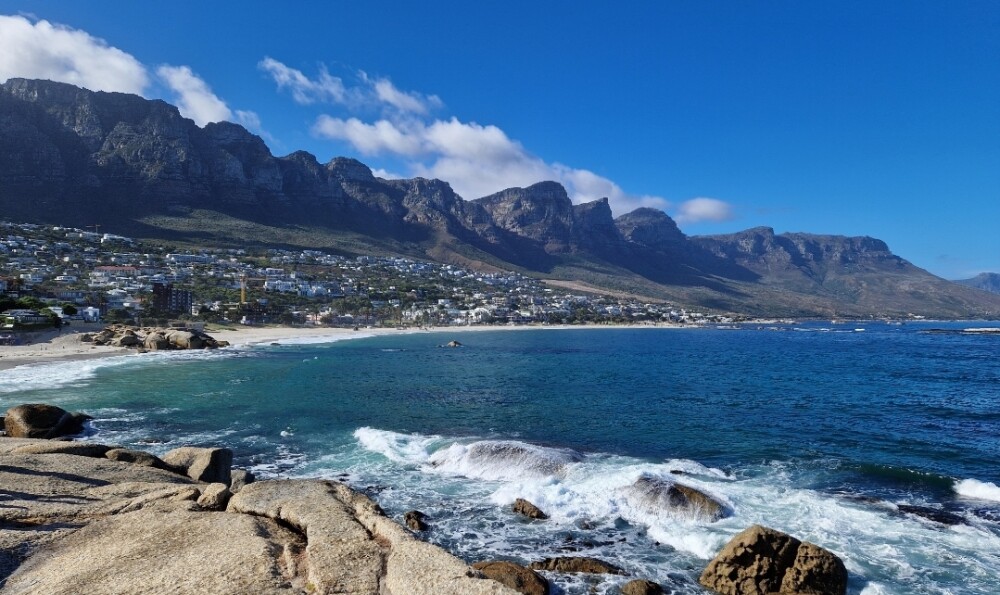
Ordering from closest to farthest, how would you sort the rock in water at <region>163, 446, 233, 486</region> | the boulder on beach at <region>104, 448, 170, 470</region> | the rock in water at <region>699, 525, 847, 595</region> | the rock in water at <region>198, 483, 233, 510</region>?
the rock in water at <region>699, 525, 847, 595</region> → the rock in water at <region>198, 483, 233, 510</region> → the rock in water at <region>163, 446, 233, 486</region> → the boulder on beach at <region>104, 448, 170, 470</region>

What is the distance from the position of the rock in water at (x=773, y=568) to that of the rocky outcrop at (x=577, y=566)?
2.21 meters

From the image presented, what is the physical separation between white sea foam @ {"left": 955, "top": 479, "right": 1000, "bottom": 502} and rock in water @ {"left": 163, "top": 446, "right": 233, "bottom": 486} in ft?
82.7

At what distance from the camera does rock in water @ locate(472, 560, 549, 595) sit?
37.7ft

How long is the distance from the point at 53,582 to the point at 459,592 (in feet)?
22.0

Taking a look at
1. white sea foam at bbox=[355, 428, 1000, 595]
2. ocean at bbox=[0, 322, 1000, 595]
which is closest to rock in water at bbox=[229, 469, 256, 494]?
ocean at bbox=[0, 322, 1000, 595]

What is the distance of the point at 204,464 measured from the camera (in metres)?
16.5

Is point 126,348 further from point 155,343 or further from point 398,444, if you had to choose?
point 398,444

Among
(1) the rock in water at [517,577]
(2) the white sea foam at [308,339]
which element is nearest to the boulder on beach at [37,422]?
(1) the rock in water at [517,577]

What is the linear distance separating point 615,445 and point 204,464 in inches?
675

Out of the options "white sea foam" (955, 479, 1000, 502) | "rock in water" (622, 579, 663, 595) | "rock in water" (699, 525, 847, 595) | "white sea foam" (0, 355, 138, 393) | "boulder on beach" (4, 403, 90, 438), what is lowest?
"white sea foam" (0, 355, 138, 393)

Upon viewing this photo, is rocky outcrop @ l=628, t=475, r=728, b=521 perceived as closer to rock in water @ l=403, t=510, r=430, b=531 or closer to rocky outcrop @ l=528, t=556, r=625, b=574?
rocky outcrop @ l=528, t=556, r=625, b=574

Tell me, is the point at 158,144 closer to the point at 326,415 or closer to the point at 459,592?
the point at 326,415

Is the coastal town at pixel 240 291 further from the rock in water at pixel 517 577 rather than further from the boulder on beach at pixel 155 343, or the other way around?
the rock in water at pixel 517 577

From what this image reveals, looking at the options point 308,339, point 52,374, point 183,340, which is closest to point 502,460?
point 52,374
